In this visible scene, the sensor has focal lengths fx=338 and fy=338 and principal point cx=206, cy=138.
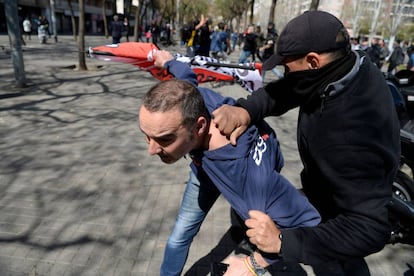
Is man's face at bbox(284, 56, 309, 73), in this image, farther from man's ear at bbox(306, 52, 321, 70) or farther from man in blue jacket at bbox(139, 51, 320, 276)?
man in blue jacket at bbox(139, 51, 320, 276)

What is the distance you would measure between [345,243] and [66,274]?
88.3 inches

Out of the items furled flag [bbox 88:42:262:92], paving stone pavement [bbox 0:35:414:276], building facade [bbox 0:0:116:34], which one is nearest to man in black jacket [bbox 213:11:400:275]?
furled flag [bbox 88:42:262:92]

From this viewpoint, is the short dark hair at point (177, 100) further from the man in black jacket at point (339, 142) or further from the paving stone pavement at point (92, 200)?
the paving stone pavement at point (92, 200)

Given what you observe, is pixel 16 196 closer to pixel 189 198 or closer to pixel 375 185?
pixel 189 198

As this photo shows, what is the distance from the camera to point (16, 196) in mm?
3652

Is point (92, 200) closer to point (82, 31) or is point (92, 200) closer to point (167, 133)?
point (167, 133)

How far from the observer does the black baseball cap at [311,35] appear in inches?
53.4

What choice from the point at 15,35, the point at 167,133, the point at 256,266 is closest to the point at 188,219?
the point at 256,266

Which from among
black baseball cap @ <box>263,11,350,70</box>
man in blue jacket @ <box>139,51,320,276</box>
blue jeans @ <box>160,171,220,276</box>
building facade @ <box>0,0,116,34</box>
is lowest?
blue jeans @ <box>160,171,220,276</box>

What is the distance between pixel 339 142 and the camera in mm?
1298

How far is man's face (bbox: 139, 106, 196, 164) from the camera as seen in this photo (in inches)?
54.6

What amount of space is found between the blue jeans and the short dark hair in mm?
748

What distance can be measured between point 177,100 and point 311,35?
61cm

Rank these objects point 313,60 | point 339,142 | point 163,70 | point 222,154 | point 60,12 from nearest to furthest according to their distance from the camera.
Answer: point 339,142, point 313,60, point 222,154, point 163,70, point 60,12
